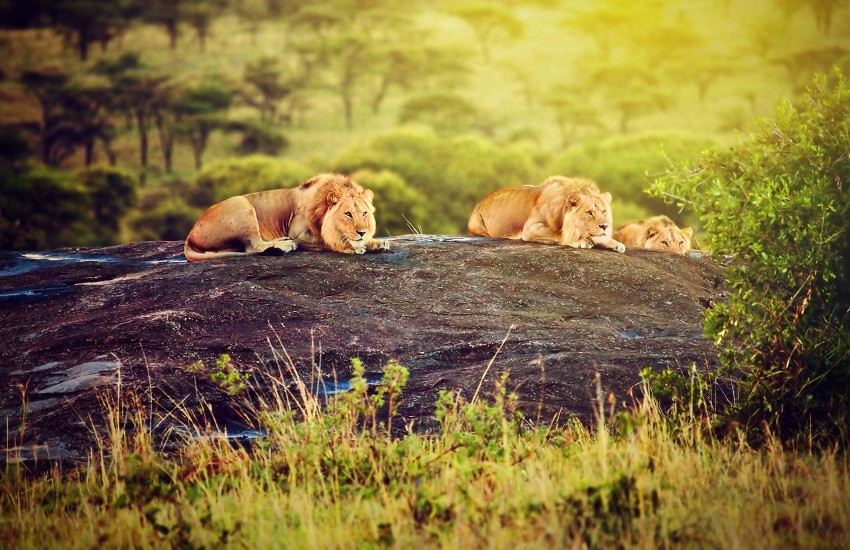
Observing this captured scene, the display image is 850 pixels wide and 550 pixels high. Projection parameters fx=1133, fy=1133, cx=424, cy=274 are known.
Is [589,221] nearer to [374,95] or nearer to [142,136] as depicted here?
[142,136]

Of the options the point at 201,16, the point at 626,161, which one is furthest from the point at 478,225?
the point at 201,16

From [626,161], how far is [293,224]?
4518 cm

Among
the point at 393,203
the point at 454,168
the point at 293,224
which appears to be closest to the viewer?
the point at 293,224

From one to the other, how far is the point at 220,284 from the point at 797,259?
6053 millimetres

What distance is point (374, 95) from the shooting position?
74.3 metres

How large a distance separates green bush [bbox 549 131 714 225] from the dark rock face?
38.9 metres

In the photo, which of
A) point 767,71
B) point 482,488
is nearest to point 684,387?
point 482,488

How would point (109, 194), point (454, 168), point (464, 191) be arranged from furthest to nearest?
point (454, 168) → point (464, 191) → point (109, 194)

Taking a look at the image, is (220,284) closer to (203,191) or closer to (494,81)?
(203,191)

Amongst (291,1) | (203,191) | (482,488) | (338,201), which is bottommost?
(203,191)

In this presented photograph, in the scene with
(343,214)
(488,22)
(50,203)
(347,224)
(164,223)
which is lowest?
(164,223)

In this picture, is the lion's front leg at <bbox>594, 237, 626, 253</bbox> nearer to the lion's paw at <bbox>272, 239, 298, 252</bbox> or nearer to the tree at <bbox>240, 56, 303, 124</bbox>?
the lion's paw at <bbox>272, 239, 298, 252</bbox>

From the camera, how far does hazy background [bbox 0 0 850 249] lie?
5394cm

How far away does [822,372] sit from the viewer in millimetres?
9227
